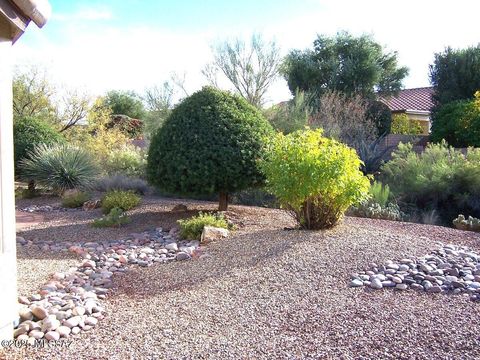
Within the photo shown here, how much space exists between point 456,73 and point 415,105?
766cm

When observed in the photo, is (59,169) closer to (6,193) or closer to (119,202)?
(119,202)

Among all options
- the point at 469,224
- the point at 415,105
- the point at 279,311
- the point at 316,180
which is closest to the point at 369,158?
the point at 469,224

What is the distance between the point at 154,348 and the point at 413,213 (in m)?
8.07

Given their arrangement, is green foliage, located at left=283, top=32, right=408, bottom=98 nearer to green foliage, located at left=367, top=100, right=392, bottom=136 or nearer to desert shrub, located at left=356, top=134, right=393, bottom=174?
green foliage, located at left=367, top=100, right=392, bottom=136

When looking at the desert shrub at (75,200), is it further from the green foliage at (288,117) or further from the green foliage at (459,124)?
the green foliage at (459,124)

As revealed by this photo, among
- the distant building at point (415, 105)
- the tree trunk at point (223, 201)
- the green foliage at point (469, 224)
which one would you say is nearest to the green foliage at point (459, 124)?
the distant building at point (415, 105)

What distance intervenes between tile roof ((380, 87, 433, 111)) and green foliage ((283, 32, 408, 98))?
177 cm

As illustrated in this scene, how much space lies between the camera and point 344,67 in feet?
76.5

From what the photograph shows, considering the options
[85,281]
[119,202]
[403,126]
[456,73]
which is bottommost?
[85,281]

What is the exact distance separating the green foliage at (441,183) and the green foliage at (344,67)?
37.8 feet

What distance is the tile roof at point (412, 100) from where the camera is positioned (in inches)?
1063

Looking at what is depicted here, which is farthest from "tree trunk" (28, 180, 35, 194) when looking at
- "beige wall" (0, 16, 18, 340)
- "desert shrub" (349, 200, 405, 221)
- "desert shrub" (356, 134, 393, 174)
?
"beige wall" (0, 16, 18, 340)

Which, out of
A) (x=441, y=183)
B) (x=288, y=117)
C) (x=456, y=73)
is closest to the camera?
(x=441, y=183)

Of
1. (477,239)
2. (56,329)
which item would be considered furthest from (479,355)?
(477,239)
